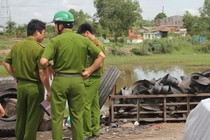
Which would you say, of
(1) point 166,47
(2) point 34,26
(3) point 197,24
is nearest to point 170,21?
(3) point 197,24

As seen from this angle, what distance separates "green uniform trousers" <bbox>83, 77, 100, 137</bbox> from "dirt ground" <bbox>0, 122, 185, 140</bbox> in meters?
0.25

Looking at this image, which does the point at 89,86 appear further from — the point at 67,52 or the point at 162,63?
the point at 162,63

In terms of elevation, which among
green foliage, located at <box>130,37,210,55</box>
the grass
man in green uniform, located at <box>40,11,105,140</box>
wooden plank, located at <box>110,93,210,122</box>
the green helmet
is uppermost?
the green helmet

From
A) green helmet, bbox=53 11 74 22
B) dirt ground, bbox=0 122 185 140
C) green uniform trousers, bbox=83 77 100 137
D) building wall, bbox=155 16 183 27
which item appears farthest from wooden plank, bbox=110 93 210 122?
building wall, bbox=155 16 183 27

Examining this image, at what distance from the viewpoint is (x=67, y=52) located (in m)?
5.52

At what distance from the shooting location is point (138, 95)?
308 inches

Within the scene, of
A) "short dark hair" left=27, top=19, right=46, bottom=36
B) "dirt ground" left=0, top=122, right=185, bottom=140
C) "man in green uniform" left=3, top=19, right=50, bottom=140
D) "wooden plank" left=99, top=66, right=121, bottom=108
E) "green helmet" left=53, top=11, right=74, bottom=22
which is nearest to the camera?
"green helmet" left=53, top=11, right=74, bottom=22

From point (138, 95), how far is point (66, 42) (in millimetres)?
2706

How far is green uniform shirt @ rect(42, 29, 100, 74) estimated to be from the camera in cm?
552

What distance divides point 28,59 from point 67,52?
25.5 inches

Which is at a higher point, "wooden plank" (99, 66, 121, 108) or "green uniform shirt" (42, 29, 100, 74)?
"green uniform shirt" (42, 29, 100, 74)

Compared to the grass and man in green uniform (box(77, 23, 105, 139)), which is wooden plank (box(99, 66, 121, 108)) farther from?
the grass

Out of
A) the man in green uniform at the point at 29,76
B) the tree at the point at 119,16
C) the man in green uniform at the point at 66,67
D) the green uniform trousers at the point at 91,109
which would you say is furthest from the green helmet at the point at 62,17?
the tree at the point at 119,16

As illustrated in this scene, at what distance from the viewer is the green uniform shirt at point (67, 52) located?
5516mm
